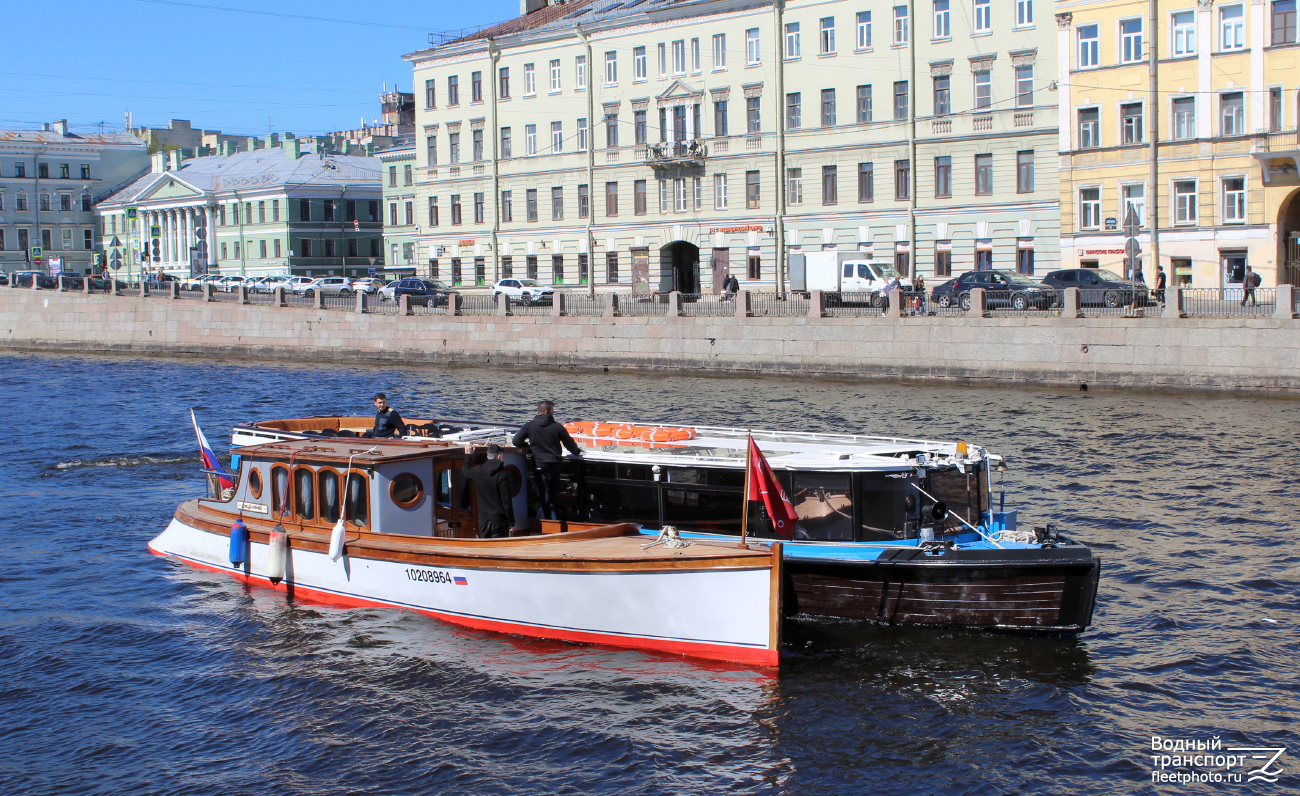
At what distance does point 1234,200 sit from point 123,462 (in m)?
31.1

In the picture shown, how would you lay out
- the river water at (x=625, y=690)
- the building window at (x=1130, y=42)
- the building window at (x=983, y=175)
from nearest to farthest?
the river water at (x=625, y=690)
the building window at (x=1130, y=42)
the building window at (x=983, y=175)

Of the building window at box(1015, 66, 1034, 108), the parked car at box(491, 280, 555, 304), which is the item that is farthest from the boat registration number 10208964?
the building window at box(1015, 66, 1034, 108)

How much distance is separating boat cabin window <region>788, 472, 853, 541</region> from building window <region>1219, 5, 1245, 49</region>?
101 ft

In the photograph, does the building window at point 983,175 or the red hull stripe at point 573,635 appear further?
the building window at point 983,175

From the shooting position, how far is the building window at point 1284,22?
35.6 meters

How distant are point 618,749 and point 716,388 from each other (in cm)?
2413

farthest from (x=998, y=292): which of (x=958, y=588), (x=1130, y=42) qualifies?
(x=958, y=588)

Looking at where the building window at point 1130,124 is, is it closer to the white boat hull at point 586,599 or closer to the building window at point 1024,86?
the building window at point 1024,86

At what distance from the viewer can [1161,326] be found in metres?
29.2

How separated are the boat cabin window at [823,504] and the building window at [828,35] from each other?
3583 cm

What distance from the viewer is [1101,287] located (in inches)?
1284

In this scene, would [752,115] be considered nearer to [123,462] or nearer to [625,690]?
[123,462]

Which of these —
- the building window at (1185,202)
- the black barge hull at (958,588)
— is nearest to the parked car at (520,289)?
the building window at (1185,202)

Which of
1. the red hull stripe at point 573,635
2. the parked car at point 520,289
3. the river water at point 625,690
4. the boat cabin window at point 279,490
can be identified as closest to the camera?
the river water at point 625,690
